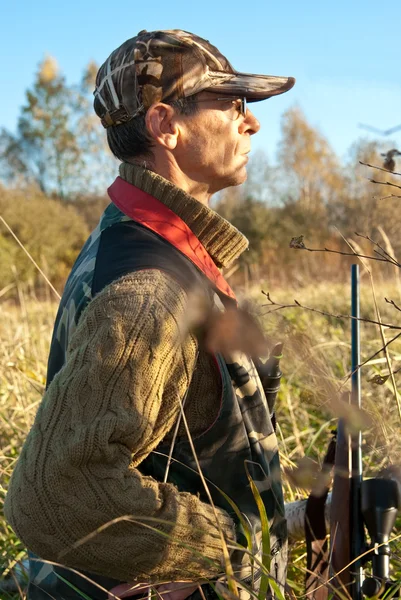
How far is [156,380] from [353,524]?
0.79 metres

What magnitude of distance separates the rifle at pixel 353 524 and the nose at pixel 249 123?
0.60 metres

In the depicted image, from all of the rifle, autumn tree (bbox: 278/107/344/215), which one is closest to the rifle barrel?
the rifle

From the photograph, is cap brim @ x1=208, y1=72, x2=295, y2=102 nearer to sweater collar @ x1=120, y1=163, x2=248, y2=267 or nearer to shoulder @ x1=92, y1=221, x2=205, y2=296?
sweater collar @ x1=120, y1=163, x2=248, y2=267

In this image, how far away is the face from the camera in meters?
2.06

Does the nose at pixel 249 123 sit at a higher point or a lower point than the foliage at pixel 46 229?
higher

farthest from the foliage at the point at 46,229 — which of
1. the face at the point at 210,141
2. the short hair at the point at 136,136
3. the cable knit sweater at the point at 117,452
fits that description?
the cable knit sweater at the point at 117,452

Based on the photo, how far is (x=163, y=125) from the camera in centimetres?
204

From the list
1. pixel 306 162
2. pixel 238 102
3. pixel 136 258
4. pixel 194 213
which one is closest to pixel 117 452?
pixel 136 258

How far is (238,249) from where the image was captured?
2.09 metres

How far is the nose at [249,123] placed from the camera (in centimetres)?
214

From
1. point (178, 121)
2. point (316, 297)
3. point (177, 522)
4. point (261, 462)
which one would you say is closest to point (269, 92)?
point (178, 121)

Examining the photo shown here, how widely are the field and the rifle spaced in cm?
7

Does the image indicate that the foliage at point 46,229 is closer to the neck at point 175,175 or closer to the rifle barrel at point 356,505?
the neck at point 175,175

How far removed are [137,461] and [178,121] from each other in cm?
90
